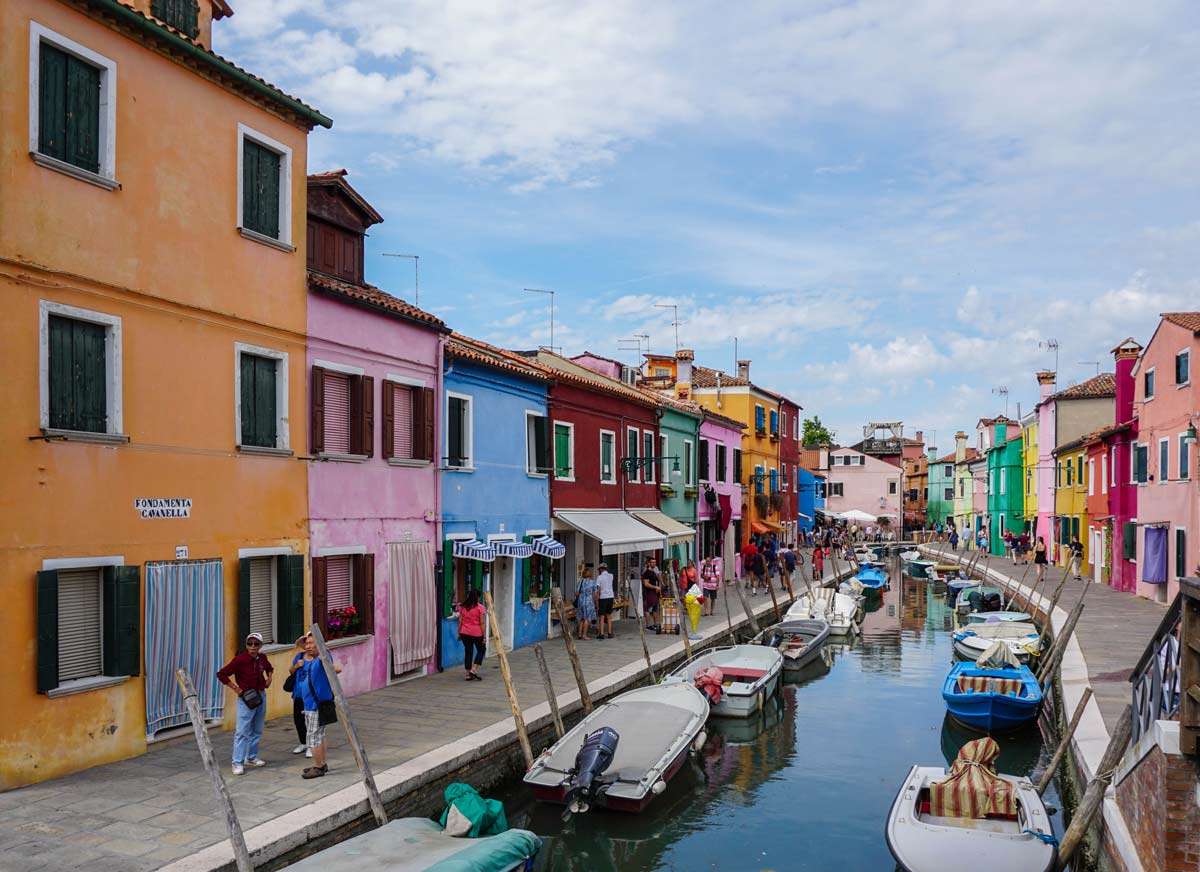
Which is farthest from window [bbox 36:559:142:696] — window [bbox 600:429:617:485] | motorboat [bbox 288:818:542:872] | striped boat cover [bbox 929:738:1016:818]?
window [bbox 600:429:617:485]

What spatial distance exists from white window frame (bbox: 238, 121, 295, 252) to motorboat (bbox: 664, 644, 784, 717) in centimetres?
978

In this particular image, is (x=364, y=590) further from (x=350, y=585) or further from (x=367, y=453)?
(x=367, y=453)

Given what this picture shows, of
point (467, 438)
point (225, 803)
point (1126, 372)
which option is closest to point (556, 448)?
point (467, 438)

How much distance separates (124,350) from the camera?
12.2m

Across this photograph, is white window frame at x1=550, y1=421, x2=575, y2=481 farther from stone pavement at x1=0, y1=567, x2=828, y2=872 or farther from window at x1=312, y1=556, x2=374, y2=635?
stone pavement at x1=0, y1=567, x2=828, y2=872

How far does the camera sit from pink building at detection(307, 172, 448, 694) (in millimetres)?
15711

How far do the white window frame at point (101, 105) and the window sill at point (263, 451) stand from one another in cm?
386

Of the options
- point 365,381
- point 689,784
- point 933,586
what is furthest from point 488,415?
point 933,586

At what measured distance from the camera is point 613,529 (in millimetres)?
25719

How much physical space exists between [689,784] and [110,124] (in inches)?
473

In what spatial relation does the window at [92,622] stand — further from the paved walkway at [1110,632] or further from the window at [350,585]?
the paved walkway at [1110,632]

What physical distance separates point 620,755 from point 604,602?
10174 mm

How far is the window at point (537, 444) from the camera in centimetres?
2288

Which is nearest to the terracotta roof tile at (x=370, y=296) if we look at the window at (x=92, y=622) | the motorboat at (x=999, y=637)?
the window at (x=92, y=622)
